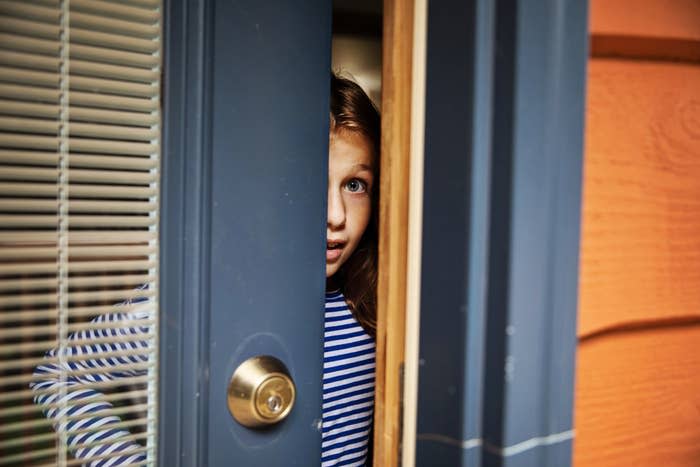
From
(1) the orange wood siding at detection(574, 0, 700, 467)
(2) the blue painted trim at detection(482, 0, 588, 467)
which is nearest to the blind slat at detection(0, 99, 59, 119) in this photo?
(2) the blue painted trim at detection(482, 0, 588, 467)

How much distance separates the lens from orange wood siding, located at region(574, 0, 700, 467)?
23.9 inches

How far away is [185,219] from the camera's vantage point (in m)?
0.65

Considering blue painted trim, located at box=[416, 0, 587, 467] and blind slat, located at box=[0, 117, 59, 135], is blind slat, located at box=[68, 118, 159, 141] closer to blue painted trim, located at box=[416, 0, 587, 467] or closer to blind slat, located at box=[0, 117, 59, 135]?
blind slat, located at box=[0, 117, 59, 135]

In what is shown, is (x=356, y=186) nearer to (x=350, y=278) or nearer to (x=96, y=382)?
(x=350, y=278)

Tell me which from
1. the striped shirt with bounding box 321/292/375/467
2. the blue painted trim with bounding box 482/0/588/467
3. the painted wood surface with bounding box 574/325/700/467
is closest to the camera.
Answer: the blue painted trim with bounding box 482/0/588/467

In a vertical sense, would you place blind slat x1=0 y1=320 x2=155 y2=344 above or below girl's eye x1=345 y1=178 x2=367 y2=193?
below

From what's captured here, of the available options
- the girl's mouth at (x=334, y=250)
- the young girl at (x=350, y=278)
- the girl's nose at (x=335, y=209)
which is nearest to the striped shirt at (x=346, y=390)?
the young girl at (x=350, y=278)

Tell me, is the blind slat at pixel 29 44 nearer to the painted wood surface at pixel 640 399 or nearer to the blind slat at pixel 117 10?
the blind slat at pixel 117 10

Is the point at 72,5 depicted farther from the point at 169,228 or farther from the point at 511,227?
the point at 511,227

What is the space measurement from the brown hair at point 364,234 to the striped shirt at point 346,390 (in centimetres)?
4

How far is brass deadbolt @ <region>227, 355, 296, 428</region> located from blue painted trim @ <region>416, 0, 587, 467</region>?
23 cm

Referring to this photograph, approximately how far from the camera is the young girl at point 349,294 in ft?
3.88

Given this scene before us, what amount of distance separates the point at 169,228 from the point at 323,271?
8.8 inches

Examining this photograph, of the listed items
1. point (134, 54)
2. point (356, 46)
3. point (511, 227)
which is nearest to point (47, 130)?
point (134, 54)
